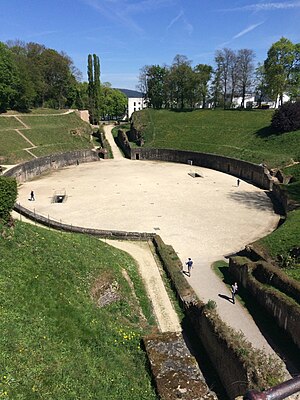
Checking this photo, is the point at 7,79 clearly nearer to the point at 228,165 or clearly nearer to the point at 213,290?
the point at 228,165

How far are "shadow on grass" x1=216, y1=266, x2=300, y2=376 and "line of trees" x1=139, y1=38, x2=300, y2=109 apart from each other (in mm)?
53858

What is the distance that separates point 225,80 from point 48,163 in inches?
1870

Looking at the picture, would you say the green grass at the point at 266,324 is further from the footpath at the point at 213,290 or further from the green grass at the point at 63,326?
the green grass at the point at 63,326

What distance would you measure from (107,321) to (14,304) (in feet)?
11.0

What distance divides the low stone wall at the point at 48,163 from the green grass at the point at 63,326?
26.9 metres

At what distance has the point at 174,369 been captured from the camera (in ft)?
34.2

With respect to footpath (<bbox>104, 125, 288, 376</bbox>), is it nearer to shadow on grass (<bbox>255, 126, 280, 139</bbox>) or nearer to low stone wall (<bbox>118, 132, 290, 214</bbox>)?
low stone wall (<bbox>118, 132, 290, 214</bbox>)

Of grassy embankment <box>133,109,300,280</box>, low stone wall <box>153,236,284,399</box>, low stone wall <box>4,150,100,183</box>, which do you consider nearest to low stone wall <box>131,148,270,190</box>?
grassy embankment <box>133,109,300,280</box>

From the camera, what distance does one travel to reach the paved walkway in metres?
18.9

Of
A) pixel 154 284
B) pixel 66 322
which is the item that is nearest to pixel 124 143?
pixel 154 284

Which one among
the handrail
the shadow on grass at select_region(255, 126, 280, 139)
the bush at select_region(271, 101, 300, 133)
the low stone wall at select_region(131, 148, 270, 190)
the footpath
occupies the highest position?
the bush at select_region(271, 101, 300, 133)

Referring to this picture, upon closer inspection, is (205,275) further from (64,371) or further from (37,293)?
(64,371)

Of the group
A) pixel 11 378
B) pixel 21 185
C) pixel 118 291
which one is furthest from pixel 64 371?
pixel 21 185

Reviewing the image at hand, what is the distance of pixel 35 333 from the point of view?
961cm
